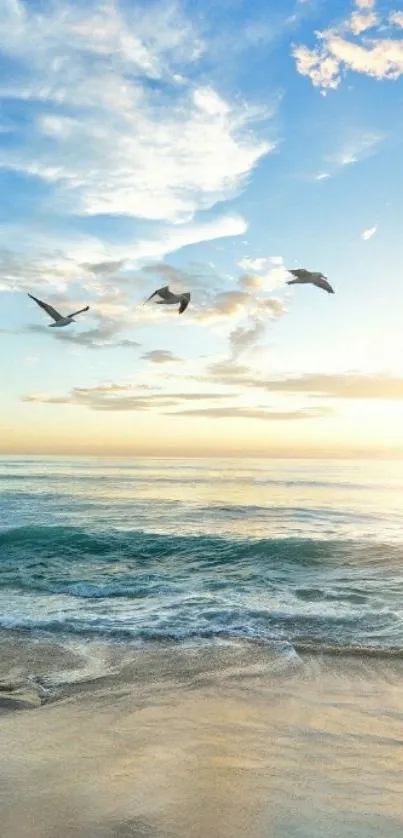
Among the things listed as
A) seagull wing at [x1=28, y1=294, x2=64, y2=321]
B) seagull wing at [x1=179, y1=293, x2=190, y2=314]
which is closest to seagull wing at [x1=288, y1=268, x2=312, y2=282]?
seagull wing at [x1=179, y1=293, x2=190, y2=314]

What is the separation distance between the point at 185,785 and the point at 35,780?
3.83 ft

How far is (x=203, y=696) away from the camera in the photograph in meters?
6.52

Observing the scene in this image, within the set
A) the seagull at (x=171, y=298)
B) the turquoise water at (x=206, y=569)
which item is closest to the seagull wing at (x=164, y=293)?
the seagull at (x=171, y=298)

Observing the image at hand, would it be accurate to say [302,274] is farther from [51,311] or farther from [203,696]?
[203,696]

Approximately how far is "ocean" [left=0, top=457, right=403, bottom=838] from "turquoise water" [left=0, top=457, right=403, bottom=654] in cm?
8

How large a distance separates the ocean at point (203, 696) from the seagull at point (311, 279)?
509 centimetres

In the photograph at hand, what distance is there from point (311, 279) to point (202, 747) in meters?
6.31

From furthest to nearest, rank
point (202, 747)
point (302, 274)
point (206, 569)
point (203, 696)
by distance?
point (206, 569), point (302, 274), point (203, 696), point (202, 747)

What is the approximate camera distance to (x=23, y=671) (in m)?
Result: 7.27

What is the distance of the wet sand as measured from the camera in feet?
13.9

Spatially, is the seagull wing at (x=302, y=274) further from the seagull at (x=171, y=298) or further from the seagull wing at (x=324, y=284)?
the seagull at (x=171, y=298)

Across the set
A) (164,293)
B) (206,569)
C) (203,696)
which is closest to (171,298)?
(164,293)

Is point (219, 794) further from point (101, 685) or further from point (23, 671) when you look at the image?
point (23, 671)

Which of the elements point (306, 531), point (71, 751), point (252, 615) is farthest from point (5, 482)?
point (71, 751)
